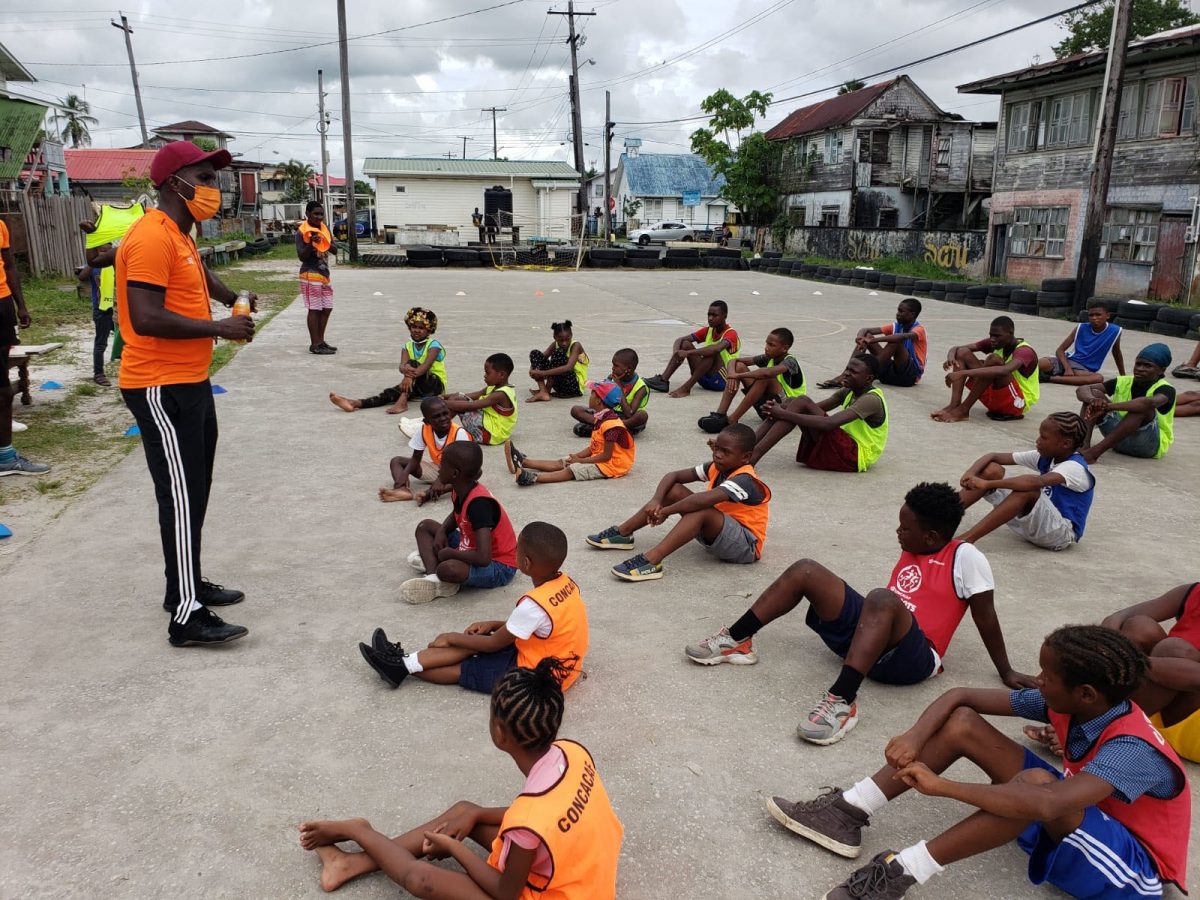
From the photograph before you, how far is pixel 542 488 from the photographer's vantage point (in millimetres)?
6555

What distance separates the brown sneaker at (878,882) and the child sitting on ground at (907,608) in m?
0.85

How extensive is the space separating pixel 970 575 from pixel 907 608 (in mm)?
315

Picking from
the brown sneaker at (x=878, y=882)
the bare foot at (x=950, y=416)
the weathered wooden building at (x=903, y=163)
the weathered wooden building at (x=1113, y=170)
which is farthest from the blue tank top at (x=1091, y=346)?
the weathered wooden building at (x=903, y=163)

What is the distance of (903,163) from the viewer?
3750 centimetres

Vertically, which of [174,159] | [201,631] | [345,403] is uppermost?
[174,159]

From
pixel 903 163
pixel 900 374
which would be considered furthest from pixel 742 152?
pixel 900 374

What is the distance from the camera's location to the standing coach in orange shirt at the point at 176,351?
3.73m

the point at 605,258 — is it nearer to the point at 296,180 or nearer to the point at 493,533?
the point at 493,533

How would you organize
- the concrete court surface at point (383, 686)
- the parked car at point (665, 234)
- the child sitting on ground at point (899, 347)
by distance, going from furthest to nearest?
the parked car at point (665, 234)
the child sitting on ground at point (899, 347)
the concrete court surface at point (383, 686)

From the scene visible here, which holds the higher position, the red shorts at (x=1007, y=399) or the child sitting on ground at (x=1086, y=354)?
the child sitting on ground at (x=1086, y=354)

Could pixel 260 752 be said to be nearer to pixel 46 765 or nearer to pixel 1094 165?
pixel 46 765

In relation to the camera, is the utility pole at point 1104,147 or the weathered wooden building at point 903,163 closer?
the utility pole at point 1104,147

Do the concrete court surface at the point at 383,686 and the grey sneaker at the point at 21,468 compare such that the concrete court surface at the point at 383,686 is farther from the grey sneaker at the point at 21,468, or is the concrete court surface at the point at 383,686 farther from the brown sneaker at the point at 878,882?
the grey sneaker at the point at 21,468

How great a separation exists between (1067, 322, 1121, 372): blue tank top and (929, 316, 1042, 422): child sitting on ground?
144cm
